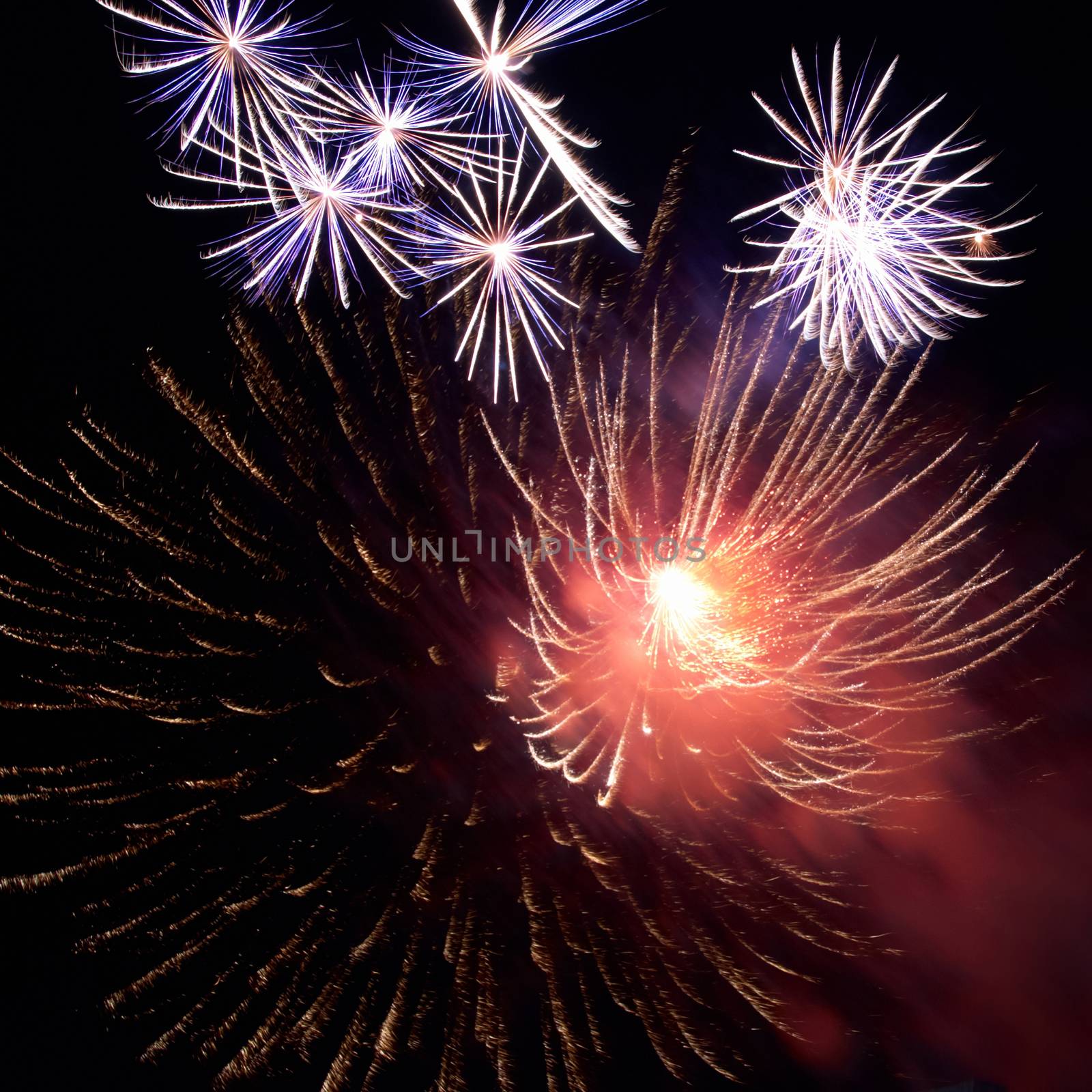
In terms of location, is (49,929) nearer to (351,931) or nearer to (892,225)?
(351,931)

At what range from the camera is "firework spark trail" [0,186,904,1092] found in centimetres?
304

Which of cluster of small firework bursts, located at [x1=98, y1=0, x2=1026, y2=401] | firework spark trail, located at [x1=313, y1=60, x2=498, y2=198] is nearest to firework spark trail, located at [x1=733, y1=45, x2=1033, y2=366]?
cluster of small firework bursts, located at [x1=98, y1=0, x2=1026, y2=401]

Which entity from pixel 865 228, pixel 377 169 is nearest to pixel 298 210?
pixel 377 169

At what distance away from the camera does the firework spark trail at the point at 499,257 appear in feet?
10.6

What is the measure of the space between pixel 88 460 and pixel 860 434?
4181mm

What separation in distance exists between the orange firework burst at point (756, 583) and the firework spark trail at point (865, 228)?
0.37 metres

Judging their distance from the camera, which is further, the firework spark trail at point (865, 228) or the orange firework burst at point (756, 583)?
the orange firework burst at point (756, 583)

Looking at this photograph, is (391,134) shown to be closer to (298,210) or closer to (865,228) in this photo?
(298,210)

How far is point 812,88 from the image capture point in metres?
3.07

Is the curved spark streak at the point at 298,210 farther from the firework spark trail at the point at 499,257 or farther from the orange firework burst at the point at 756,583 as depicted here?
the orange firework burst at the point at 756,583

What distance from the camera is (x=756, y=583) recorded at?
384 centimetres

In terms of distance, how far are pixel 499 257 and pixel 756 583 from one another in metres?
Answer: 2.15

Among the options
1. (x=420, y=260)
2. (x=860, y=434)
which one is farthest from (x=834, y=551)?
(x=420, y=260)

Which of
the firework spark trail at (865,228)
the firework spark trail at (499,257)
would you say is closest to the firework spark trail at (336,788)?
the firework spark trail at (499,257)
